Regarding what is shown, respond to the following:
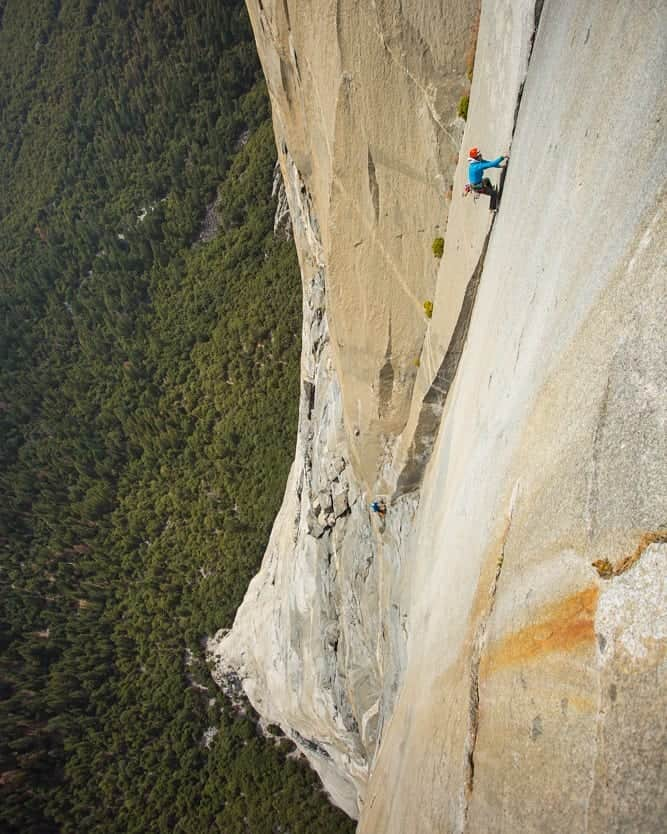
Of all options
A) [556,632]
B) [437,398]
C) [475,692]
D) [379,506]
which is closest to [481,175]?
[437,398]

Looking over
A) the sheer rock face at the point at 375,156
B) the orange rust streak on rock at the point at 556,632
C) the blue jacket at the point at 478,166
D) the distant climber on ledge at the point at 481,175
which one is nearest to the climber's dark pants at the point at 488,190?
the distant climber on ledge at the point at 481,175

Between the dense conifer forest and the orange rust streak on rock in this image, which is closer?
the orange rust streak on rock

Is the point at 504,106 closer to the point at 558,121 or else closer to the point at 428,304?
the point at 558,121

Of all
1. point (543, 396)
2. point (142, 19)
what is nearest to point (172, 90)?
point (142, 19)

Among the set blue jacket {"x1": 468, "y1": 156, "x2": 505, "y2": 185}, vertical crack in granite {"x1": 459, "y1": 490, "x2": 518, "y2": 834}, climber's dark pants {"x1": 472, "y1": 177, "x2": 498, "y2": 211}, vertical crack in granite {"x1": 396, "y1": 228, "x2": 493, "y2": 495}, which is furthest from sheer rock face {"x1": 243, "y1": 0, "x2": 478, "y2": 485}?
vertical crack in granite {"x1": 459, "y1": 490, "x2": 518, "y2": 834}

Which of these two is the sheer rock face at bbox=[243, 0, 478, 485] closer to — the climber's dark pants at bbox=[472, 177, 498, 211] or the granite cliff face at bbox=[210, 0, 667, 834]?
the granite cliff face at bbox=[210, 0, 667, 834]
